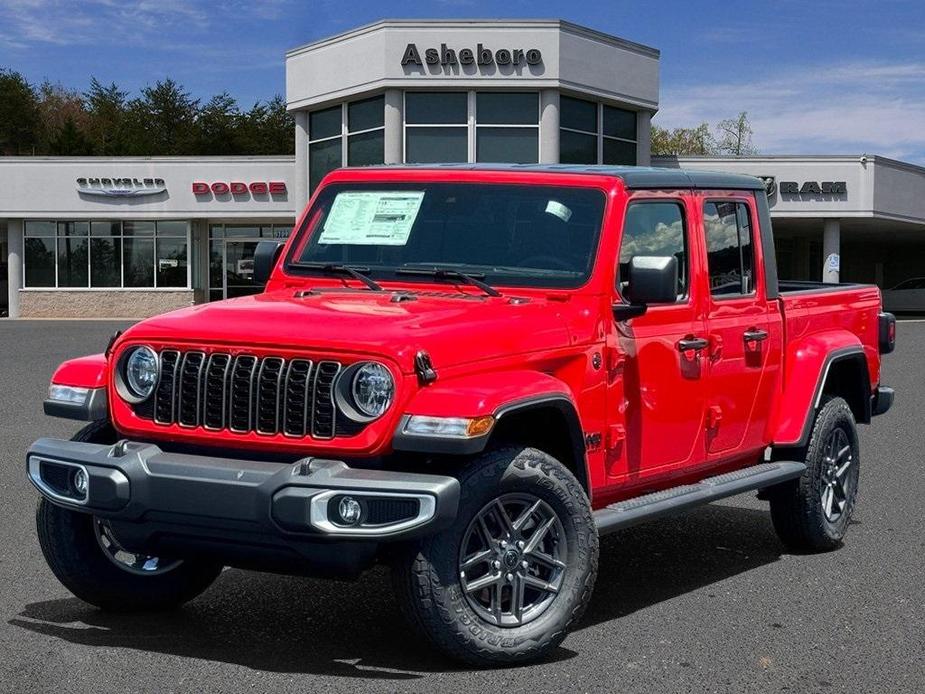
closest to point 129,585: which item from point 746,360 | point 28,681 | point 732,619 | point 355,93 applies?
point 28,681

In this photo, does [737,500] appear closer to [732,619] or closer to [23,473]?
[732,619]

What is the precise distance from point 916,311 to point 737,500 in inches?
2086

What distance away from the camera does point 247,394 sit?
17.1 feet

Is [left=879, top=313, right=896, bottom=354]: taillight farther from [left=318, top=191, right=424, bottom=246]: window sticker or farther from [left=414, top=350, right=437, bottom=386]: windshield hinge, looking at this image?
[left=414, top=350, right=437, bottom=386]: windshield hinge

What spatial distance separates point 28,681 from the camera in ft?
16.7

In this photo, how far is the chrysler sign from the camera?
47.9 meters

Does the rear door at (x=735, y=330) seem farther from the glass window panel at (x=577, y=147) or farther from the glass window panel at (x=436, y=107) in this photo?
the glass window panel at (x=436, y=107)

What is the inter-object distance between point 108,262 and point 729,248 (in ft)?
145

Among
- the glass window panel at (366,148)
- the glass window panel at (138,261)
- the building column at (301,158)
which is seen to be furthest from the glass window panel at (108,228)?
the glass window panel at (366,148)

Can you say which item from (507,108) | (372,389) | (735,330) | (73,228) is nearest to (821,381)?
(735,330)

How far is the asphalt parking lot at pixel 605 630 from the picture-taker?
5.18 m

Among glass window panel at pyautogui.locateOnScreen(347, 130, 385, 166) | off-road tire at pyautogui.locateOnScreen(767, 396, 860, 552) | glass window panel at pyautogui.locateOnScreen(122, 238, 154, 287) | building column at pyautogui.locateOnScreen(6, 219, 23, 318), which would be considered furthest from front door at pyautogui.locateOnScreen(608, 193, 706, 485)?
building column at pyautogui.locateOnScreen(6, 219, 23, 318)

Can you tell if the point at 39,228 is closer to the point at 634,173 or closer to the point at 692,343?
the point at 634,173

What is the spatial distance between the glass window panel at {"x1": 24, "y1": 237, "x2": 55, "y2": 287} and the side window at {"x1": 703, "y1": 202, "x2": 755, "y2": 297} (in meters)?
44.5
